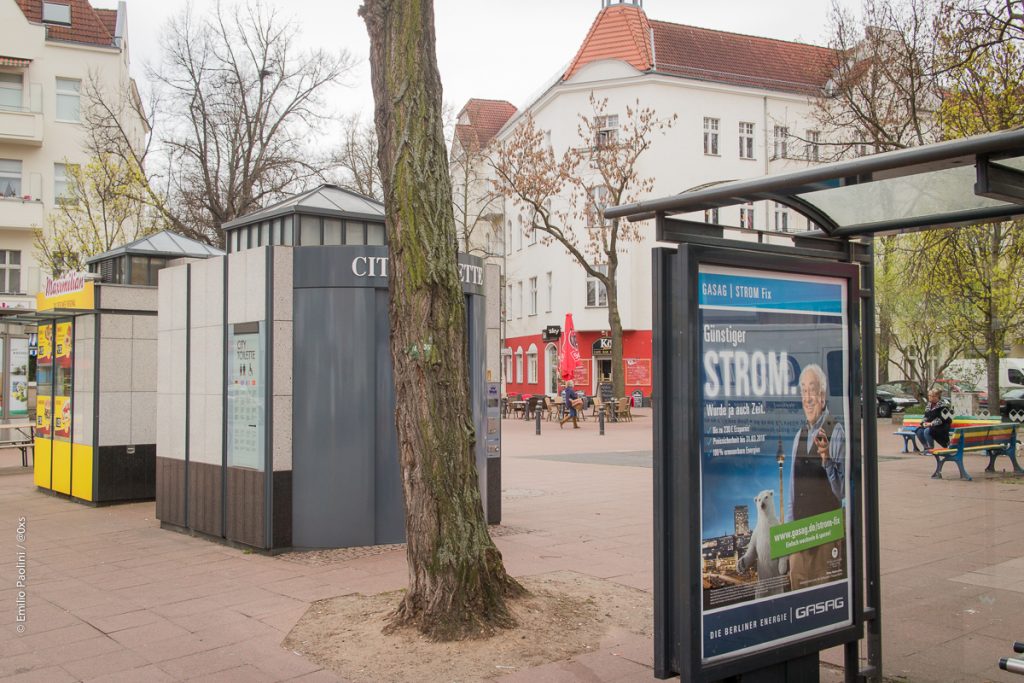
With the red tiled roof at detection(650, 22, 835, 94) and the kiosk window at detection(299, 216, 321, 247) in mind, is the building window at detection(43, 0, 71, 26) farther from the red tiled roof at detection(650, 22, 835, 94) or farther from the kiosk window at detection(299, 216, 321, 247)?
the kiosk window at detection(299, 216, 321, 247)

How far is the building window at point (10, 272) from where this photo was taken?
35750mm

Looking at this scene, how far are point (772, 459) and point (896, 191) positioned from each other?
1.69 m

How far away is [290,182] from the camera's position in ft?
103

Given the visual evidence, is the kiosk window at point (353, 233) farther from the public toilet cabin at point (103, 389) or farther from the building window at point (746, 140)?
the building window at point (746, 140)

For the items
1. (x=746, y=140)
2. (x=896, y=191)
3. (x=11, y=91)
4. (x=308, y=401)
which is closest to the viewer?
(x=896, y=191)

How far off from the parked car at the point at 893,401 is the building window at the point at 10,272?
3451 cm

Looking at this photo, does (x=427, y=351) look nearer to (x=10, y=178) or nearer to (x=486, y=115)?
(x=10, y=178)

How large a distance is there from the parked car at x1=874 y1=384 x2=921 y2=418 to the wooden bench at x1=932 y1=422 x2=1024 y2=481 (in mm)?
20984

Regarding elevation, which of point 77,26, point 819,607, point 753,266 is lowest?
point 819,607

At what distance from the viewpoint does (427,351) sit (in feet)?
19.8

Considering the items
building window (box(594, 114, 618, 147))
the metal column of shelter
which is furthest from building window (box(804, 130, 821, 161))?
the metal column of shelter

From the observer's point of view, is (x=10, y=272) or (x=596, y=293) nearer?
(x=10, y=272)

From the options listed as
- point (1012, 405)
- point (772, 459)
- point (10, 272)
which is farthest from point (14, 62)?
point (1012, 405)

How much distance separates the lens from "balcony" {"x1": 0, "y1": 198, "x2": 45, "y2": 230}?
35188mm
